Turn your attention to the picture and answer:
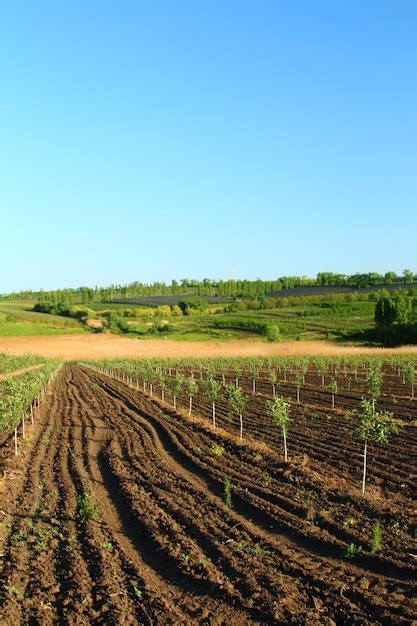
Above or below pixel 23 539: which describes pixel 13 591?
above

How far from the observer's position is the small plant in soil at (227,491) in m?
14.3

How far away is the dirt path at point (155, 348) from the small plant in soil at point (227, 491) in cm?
5978

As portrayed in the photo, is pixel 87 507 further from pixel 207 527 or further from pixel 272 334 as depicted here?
pixel 272 334

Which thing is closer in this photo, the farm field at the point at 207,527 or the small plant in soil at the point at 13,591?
the farm field at the point at 207,527

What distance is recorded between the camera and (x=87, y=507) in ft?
44.9

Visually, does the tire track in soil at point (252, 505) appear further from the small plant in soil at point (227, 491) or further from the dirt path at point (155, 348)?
the dirt path at point (155, 348)

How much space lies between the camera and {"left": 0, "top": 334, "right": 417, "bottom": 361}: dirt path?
263 feet

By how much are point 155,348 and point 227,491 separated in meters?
76.1

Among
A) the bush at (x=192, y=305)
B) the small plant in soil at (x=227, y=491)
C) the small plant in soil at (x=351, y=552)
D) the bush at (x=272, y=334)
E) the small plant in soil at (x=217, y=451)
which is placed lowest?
the bush at (x=272, y=334)

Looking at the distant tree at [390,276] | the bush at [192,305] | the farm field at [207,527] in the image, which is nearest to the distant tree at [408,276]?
the distant tree at [390,276]

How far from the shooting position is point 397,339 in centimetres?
8675

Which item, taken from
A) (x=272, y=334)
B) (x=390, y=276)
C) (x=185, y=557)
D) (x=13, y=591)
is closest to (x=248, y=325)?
(x=272, y=334)

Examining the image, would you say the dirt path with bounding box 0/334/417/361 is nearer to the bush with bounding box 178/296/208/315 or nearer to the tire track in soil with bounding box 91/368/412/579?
the bush with bounding box 178/296/208/315

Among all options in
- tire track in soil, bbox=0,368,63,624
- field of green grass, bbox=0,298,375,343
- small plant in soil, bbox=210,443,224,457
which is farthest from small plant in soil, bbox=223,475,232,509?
field of green grass, bbox=0,298,375,343
